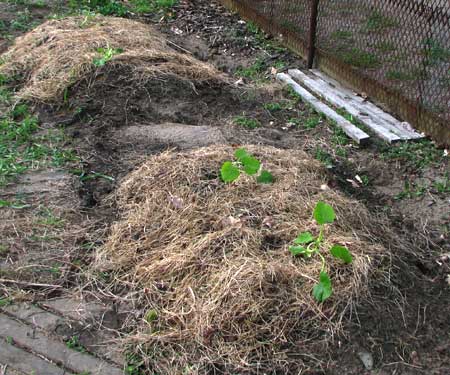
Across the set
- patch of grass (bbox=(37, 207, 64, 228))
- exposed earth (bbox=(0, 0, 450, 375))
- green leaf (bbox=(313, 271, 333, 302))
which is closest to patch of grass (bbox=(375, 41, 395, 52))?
exposed earth (bbox=(0, 0, 450, 375))

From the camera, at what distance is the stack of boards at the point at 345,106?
5.13 m

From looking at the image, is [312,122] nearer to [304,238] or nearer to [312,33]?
[312,33]

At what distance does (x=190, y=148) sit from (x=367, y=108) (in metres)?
1.90

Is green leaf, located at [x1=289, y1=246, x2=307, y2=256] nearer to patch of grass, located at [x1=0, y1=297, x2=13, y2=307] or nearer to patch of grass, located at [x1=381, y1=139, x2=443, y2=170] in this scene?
patch of grass, located at [x1=0, y1=297, x2=13, y2=307]

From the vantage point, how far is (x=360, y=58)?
6.29 m

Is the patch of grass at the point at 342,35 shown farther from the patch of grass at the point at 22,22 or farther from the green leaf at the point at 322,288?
the green leaf at the point at 322,288

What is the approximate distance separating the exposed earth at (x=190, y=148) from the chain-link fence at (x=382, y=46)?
377mm

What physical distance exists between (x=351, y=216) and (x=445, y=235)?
716 millimetres

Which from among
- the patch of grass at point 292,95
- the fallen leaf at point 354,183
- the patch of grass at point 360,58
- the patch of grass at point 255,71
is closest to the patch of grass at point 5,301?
the fallen leaf at point 354,183

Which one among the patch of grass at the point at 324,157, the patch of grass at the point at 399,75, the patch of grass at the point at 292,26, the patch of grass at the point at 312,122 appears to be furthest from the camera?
the patch of grass at the point at 292,26

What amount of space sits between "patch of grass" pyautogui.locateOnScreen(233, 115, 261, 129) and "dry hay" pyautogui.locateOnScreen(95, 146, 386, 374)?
38.6 inches

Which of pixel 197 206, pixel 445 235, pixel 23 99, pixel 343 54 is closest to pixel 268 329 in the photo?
pixel 197 206

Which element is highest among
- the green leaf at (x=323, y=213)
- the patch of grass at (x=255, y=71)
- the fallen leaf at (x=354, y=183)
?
the green leaf at (x=323, y=213)

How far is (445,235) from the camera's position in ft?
13.0
